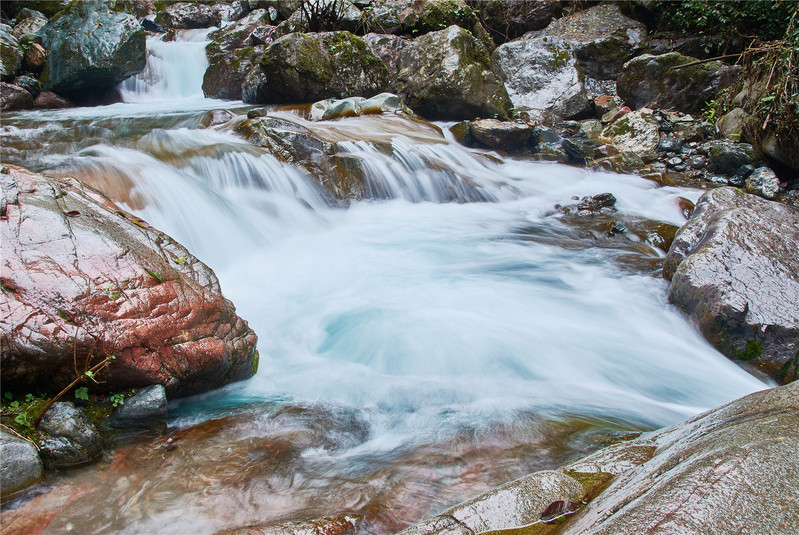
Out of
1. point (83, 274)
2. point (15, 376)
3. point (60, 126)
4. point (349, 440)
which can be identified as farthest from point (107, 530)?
point (60, 126)

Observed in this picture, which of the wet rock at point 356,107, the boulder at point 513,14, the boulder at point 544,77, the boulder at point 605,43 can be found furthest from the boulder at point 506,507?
the boulder at point 513,14

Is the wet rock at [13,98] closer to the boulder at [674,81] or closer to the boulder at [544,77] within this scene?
the boulder at [544,77]

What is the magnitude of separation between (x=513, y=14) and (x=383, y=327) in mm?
15538

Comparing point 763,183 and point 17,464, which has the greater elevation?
point 763,183

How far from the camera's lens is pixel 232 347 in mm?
3455

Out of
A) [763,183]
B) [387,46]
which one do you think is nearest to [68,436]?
[763,183]

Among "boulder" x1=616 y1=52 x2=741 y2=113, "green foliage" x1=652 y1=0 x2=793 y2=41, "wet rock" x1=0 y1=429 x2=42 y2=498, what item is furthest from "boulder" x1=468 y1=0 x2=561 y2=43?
"wet rock" x1=0 y1=429 x2=42 y2=498

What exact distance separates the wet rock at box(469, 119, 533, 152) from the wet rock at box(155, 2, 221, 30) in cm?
1234

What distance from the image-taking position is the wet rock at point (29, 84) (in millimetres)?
10234

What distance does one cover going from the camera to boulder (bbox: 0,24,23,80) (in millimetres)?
10266

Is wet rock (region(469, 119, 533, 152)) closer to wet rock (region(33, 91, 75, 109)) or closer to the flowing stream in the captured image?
the flowing stream

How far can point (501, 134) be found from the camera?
10023 mm

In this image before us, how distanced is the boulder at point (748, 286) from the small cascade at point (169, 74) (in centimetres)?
1270

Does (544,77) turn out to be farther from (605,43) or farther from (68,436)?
(68,436)
